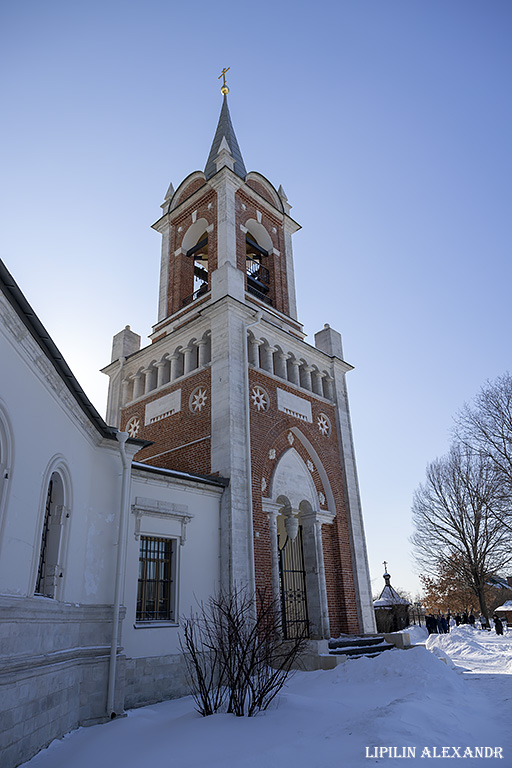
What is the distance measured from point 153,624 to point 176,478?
313 centimetres

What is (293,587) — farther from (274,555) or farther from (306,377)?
(306,377)

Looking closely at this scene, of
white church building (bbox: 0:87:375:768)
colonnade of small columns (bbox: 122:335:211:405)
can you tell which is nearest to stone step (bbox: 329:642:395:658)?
white church building (bbox: 0:87:375:768)

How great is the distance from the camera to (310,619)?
1451cm

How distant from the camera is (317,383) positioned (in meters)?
18.3

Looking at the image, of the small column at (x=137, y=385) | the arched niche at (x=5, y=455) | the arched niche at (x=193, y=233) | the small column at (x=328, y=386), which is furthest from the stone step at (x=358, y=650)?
the arched niche at (x=193, y=233)

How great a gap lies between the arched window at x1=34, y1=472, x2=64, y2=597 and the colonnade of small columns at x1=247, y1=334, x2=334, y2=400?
857 cm

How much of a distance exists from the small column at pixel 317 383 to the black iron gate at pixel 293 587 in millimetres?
4825

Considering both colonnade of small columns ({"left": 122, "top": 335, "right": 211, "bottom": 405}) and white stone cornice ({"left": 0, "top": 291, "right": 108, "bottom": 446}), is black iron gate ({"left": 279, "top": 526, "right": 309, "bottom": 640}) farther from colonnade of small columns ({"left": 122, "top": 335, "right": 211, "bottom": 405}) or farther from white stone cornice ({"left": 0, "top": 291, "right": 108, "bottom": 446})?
white stone cornice ({"left": 0, "top": 291, "right": 108, "bottom": 446})

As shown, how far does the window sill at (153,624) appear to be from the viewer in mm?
10258

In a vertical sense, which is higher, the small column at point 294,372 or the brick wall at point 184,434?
the small column at point 294,372

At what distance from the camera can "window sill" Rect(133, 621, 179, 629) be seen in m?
10.3

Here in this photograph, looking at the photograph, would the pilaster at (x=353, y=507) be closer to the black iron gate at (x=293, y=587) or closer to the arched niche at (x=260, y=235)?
the black iron gate at (x=293, y=587)

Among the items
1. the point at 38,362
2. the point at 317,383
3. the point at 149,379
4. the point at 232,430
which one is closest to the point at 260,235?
the point at 317,383

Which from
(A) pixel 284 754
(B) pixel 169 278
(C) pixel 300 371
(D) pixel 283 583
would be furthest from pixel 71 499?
(B) pixel 169 278
